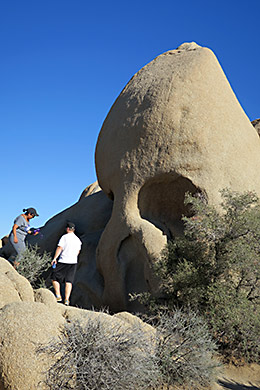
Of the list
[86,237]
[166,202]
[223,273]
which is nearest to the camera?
[223,273]

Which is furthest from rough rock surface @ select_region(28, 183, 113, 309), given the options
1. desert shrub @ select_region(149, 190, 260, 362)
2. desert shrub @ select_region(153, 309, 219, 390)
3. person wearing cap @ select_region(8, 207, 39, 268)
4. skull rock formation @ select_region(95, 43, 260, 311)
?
desert shrub @ select_region(153, 309, 219, 390)

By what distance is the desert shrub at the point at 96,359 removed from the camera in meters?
4.18

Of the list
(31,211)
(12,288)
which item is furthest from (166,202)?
(12,288)

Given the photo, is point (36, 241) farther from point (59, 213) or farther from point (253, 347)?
point (253, 347)

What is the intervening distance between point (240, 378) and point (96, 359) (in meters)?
3.01

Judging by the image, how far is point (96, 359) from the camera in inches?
168

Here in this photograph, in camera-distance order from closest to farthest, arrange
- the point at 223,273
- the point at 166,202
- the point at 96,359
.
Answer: the point at 96,359
the point at 223,273
the point at 166,202

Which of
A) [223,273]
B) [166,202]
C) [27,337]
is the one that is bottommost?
[223,273]

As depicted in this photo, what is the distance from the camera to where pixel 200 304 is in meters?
7.03

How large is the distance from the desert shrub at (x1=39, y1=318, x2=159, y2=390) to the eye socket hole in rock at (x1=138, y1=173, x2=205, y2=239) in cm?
416

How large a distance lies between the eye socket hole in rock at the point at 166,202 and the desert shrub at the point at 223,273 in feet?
3.80

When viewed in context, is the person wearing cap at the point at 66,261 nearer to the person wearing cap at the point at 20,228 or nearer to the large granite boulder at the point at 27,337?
the person wearing cap at the point at 20,228

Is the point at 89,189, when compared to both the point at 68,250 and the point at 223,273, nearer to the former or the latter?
the point at 68,250

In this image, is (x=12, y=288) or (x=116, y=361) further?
(x=12, y=288)
